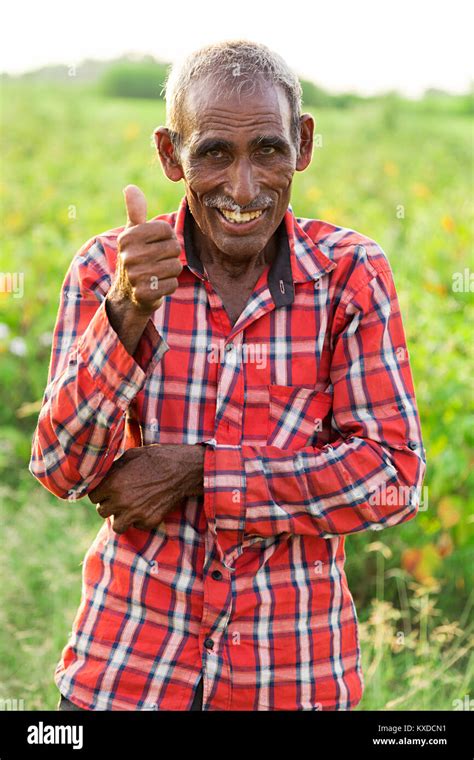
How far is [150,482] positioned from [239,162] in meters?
0.61

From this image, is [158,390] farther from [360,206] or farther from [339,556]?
[360,206]

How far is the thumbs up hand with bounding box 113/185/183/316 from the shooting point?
1744mm

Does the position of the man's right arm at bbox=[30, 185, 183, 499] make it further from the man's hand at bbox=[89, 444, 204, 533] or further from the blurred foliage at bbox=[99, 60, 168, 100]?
the blurred foliage at bbox=[99, 60, 168, 100]

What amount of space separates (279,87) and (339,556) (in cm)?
91

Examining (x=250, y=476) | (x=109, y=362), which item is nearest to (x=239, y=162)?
(x=109, y=362)

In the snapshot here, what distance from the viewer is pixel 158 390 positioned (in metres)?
1.95

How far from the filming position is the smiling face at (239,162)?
188 centimetres

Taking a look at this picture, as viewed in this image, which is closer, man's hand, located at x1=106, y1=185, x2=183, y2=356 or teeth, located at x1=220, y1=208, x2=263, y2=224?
man's hand, located at x1=106, y1=185, x2=183, y2=356

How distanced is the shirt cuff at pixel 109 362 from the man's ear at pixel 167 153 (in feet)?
1.21

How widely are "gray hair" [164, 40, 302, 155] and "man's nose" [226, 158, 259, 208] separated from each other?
131 mm

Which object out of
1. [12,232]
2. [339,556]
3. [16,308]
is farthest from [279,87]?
[12,232]

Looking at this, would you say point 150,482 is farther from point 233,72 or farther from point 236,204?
point 233,72

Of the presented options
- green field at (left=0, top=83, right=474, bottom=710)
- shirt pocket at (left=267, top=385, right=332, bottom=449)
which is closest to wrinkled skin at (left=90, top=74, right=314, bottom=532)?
→ shirt pocket at (left=267, top=385, right=332, bottom=449)

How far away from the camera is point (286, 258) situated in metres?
2.02
